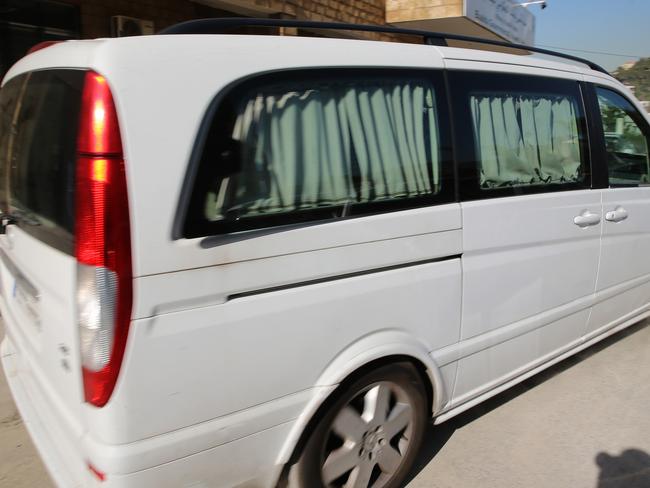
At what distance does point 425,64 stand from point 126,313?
1.61 meters

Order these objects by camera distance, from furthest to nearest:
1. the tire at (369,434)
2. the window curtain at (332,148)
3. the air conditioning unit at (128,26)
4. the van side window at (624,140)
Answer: the air conditioning unit at (128,26) → the van side window at (624,140) → the tire at (369,434) → the window curtain at (332,148)

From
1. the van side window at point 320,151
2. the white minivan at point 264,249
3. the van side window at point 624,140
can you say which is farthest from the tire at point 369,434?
the van side window at point 624,140

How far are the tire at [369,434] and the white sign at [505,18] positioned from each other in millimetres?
10044

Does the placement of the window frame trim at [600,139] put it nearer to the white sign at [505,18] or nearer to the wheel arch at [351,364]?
the wheel arch at [351,364]

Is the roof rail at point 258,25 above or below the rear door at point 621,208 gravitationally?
above

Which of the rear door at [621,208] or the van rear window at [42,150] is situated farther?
the rear door at [621,208]

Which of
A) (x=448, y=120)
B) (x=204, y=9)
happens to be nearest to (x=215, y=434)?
(x=448, y=120)

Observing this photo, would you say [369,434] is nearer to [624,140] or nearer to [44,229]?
[44,229]

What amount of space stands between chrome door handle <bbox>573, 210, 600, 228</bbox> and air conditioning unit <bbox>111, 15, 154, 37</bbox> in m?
5.89

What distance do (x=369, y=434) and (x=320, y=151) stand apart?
1.18 meters

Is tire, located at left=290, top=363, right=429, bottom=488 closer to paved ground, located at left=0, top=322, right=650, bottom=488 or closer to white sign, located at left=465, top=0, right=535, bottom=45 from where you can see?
paved ground, located at left=0, top=322, right=650, bottom=488

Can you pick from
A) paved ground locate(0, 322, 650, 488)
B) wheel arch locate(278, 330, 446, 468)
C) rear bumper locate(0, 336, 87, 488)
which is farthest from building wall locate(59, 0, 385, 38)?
wheel arch locate(278, 330, 446, 468)

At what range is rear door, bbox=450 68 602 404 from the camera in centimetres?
243

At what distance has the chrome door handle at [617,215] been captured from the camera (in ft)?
10.5
